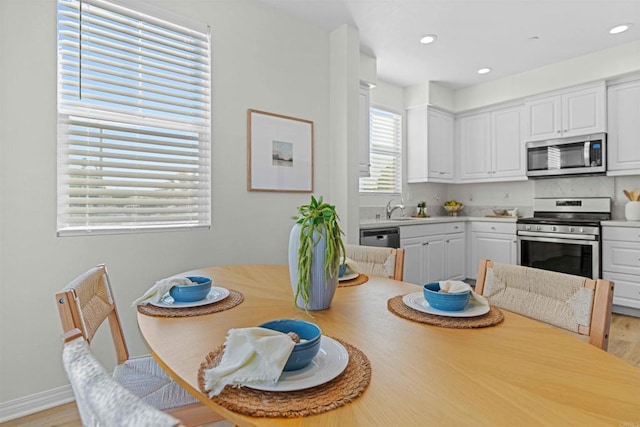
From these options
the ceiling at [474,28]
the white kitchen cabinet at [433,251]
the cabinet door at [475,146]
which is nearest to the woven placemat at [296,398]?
the ceiling at [474,28]

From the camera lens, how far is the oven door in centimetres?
355

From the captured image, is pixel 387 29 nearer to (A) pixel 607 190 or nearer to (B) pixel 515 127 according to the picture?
(B) pixel 515 127

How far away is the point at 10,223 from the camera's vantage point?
1.84m

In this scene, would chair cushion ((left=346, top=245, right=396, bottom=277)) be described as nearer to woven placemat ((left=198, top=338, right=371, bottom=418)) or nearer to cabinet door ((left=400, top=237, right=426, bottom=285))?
woven placemat ((left=198, top=338, right=371, bottom=418))

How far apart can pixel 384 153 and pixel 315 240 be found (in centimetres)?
372

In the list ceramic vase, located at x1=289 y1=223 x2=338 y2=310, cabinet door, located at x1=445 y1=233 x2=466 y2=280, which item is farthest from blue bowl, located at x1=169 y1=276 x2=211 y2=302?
cabinet door, located at x1=445 y1=233 x2=466 y2=280

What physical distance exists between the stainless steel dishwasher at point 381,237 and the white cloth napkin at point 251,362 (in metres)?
2.71

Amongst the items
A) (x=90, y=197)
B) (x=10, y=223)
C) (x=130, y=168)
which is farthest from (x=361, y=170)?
(x=10, y=223)

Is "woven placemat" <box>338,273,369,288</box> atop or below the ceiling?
below

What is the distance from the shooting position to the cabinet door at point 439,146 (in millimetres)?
4660

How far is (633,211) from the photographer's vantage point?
3566mm

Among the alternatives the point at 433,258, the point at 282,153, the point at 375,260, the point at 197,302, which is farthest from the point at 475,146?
the point at 197,302

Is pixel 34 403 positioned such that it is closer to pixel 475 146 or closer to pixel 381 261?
pixel 381 261

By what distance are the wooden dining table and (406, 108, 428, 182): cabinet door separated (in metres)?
3.77
